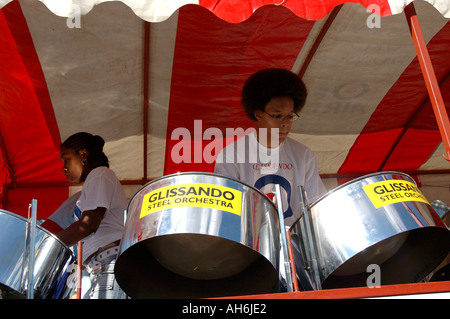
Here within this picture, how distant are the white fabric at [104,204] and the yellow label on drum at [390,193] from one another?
38.7 inches

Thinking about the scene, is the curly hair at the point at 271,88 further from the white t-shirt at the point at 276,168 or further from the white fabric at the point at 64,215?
the white fabric at the point at 64,215

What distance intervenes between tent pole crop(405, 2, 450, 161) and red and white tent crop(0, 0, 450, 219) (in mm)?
132

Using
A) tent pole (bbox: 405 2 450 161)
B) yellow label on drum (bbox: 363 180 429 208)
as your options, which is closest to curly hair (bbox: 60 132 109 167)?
yellow label on drum (bbox: 363 180 429 208)

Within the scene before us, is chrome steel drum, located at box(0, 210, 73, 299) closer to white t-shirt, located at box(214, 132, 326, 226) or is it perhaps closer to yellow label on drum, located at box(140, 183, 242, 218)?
yellow label on drum, located at box(140, 183, 242, 218)

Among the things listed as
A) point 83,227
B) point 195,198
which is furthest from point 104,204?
point 195,198

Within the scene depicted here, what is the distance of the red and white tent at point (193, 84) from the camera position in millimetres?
2529

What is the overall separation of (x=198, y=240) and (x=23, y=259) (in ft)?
1.73

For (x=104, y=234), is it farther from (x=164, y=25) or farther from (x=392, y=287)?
(x=392, y=287)

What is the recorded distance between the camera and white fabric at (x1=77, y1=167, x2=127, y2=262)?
2.07 meters

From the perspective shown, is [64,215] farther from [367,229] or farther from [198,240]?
[367,229]

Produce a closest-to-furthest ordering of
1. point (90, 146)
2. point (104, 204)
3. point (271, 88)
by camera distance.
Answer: point (104, 204) → point (271, 88) → point (90, 146)

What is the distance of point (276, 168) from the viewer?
2141mm
